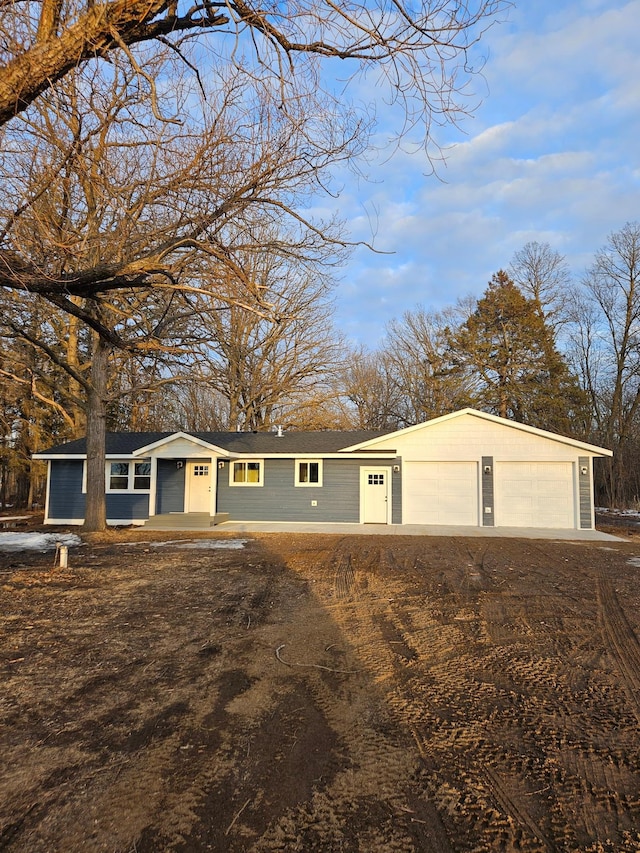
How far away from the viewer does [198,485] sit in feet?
60.3

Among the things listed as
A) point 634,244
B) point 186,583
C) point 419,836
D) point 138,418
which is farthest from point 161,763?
point 634,244

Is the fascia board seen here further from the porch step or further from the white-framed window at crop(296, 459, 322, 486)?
the white-framed window at crop(296, 459, 322, 486)

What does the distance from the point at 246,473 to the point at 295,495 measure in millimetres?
2014

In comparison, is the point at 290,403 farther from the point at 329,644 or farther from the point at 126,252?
the point at 329,644

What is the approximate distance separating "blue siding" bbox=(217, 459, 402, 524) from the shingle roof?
552mm

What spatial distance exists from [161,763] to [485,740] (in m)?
1.95

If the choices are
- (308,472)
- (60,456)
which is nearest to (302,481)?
(308,472)

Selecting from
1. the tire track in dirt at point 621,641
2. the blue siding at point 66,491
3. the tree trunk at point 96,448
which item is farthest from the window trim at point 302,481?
the tire track in dirt at point 621,641

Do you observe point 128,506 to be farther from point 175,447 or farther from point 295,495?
point 295,495

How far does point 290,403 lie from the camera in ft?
84.3

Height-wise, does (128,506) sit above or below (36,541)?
above

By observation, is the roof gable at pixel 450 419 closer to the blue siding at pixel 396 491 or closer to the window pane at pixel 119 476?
the blue siding at pixel 396 491

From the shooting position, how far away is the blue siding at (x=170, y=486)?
18234 mm

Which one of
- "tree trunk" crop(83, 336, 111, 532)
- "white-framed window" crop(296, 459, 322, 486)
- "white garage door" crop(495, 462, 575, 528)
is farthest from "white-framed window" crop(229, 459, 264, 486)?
"white garage door" crop(495, 462, 575, 528)
